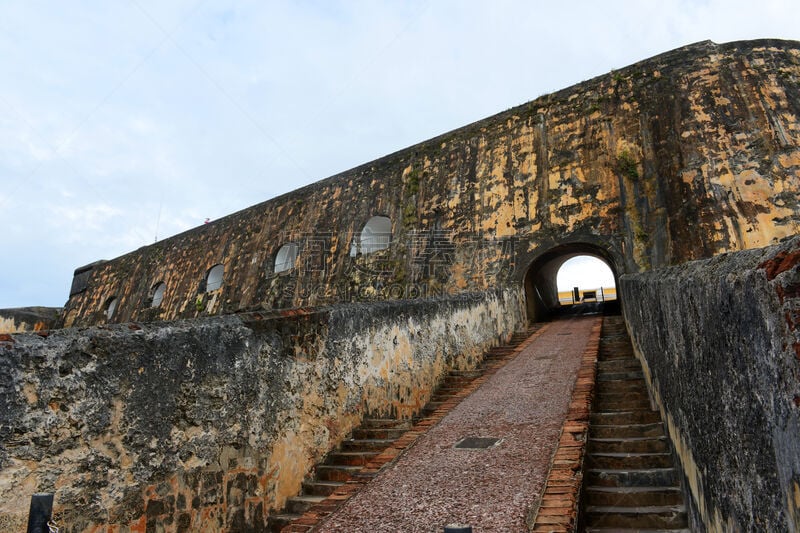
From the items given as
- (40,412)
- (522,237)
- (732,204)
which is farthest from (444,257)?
(40,412)

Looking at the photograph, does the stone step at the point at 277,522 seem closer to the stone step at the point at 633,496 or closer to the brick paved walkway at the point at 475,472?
the brick paved walkway at the point at 475,472

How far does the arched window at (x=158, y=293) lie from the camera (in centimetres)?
2269

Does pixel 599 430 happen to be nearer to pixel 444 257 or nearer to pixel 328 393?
pixel 328 393

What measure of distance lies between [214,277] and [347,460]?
1835cm

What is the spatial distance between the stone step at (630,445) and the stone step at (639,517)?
668mm

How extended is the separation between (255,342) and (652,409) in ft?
11.1

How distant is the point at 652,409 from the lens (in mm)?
4391

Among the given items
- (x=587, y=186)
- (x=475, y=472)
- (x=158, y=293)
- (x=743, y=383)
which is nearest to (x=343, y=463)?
(x=475, y=472)

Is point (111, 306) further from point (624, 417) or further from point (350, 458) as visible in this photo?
point (624, 417)

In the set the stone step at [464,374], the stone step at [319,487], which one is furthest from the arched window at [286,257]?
the stone step at [319,487]

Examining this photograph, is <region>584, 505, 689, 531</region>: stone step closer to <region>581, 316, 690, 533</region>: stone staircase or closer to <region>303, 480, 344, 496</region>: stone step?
<region>581, 316, 690, 533</region>: stone staircase

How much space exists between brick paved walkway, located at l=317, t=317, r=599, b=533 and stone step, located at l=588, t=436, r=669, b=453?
32 centimetres

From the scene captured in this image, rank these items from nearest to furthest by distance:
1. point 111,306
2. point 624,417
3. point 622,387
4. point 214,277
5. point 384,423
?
1. point 624,417
2. point 384,423
3. point 622,387
4. point 214,277
5. point 111,306

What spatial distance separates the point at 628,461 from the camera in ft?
12.0
